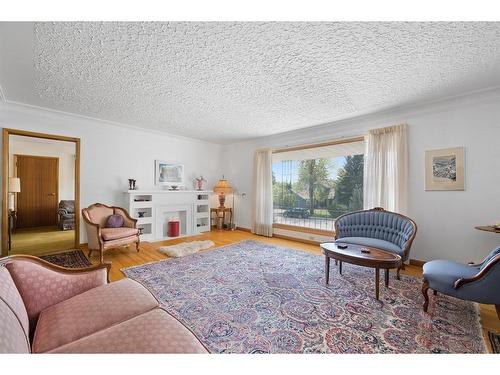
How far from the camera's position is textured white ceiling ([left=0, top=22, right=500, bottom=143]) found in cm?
185

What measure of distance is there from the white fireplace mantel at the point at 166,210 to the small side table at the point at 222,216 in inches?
15.7

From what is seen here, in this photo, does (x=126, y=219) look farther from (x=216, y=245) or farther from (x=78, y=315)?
(x=78, y=315)

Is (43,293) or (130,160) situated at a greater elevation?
(130,160)

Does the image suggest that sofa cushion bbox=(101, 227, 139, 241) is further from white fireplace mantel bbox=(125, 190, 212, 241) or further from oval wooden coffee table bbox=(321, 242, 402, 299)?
oval wooden coffee table bbox=(321, 242, 402, 299)

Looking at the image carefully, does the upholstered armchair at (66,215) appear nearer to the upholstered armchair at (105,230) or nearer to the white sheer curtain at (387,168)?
the upholstered armchair at (105,230)

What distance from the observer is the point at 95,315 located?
126 centimetres

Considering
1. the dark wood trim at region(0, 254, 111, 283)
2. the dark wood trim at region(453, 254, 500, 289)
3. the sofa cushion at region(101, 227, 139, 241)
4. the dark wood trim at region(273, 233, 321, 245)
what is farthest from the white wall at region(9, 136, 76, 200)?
the dark wood trim at region(453, 254, 500, 289)

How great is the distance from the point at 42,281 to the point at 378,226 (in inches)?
157

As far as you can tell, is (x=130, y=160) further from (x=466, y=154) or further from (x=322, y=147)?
(x=466, y=154)

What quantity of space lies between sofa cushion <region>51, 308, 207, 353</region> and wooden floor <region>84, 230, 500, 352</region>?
2033 millimetres

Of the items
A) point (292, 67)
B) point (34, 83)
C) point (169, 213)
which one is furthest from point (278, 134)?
point (34, 83)

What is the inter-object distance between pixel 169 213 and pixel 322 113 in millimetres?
4254

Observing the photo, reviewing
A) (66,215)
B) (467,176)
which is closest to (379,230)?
(467,176)

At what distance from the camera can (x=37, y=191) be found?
20.9ft
